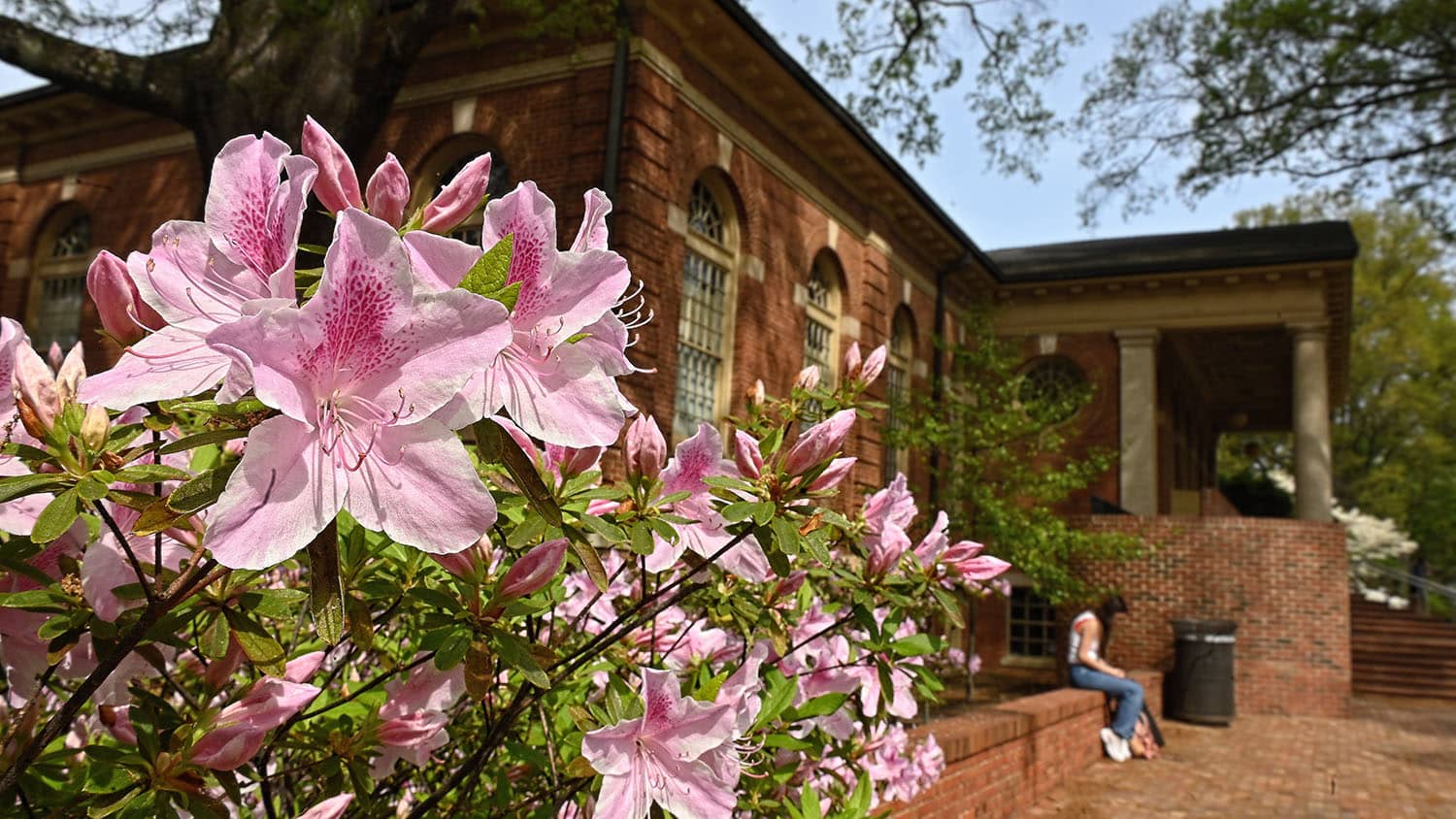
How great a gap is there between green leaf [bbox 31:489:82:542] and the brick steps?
21.4 m

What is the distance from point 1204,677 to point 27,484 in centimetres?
1437

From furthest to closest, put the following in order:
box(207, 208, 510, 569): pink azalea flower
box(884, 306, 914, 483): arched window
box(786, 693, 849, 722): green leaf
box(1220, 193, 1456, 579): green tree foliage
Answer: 1. box(1220, 193, 1456, 579): green tree foliage
2. box(884, 306, 914, 483): arched window
3. box(786, 693, 849, 722): green leaf
4. box(207, 208, 510, 569): pink azalea flower

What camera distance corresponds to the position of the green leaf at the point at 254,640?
1278 millimetres

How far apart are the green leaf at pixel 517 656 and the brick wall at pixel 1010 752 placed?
11.6 feet

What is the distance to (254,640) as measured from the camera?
1.28 metres

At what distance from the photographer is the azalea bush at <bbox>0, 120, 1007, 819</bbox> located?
95cm

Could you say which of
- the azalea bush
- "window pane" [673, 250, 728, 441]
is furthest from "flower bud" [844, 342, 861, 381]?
"window pane" [673, 250, 728, 441]

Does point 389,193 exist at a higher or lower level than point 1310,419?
lower

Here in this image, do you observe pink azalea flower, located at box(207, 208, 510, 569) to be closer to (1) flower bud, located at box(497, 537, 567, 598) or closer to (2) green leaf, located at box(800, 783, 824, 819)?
(1) flower bud, located at box(497, 537, 567, 598)

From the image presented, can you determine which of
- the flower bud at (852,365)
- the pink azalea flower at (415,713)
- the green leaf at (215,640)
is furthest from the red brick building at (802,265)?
the green leaf at (215,640)

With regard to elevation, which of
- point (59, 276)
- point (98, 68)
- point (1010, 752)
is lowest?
point (1010, 752)

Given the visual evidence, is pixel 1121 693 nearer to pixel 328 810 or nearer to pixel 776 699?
pixel 776 699

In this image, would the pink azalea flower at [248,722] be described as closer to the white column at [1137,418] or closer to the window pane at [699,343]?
the window pane at [699,343]

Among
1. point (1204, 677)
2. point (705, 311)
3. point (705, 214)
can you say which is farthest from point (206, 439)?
point (1204, 677)
